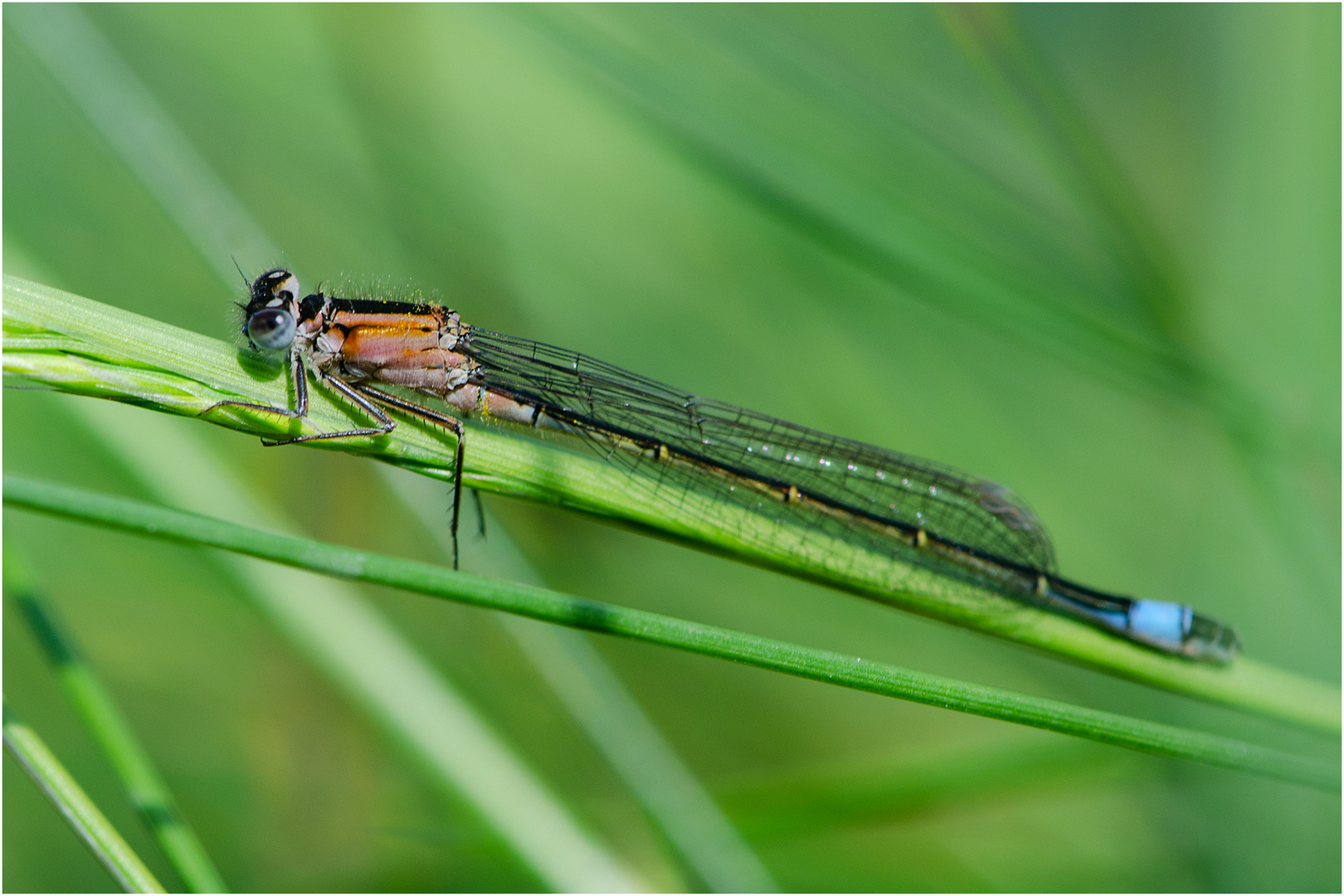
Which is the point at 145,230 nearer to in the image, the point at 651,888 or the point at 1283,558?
the point at 651,888

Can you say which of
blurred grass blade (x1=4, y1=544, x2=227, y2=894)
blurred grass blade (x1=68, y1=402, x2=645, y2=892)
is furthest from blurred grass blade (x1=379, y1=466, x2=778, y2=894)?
blurred grass blade (x1=4, y1=544, x2=227, y2=894)

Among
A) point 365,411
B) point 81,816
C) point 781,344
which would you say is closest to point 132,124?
point 365,411

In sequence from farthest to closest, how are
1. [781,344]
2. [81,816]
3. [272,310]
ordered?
[781,344], [272,310], [81,816]

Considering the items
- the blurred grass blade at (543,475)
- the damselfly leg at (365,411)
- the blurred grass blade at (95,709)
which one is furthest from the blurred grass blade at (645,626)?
the blurred grass blade at (95,709)

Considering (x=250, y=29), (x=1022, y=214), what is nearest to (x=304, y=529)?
(x=250, y=29)

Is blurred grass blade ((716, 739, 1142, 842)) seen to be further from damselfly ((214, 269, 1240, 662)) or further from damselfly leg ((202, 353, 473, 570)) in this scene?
damselfly leg ((202, 353, 473, 570))

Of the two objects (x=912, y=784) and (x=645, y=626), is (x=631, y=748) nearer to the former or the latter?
(x=912, y=784)
